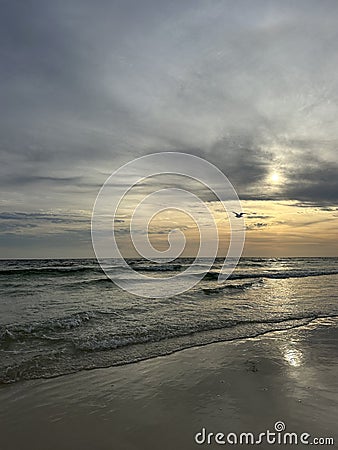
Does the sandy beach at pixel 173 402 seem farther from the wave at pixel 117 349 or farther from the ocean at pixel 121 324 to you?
the ocean at pixel 121 324

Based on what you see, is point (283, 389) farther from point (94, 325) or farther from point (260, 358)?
point (94, 325)

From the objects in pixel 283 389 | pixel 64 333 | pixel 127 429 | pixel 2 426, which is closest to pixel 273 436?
pixel 283 389

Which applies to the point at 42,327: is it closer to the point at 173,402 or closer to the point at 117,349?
the point at 117,349

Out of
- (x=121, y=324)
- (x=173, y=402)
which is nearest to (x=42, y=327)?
(x=121, y=324)

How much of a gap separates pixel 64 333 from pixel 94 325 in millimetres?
1011

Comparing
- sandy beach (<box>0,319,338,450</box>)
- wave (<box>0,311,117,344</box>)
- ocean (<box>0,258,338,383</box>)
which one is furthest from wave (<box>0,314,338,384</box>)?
wave (<box>0,311,117,344</box>)

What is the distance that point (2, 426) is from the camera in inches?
155

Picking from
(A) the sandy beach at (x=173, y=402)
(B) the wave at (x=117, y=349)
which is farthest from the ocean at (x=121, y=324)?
(A) the sandy beach at (x=173, y=402)

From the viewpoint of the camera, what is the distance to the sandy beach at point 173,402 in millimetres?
3738

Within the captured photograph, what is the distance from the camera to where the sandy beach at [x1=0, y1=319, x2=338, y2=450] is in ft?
12.3

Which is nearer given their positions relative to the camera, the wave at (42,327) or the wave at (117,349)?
the wave at (117,349)

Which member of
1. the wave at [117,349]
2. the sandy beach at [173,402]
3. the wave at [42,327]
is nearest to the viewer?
the sandy beach at [173,402]

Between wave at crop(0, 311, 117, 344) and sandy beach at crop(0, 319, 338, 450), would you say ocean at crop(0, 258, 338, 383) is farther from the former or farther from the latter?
sandy beach at crop(0, 319, 338, 450)

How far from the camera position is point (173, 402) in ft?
15.0
